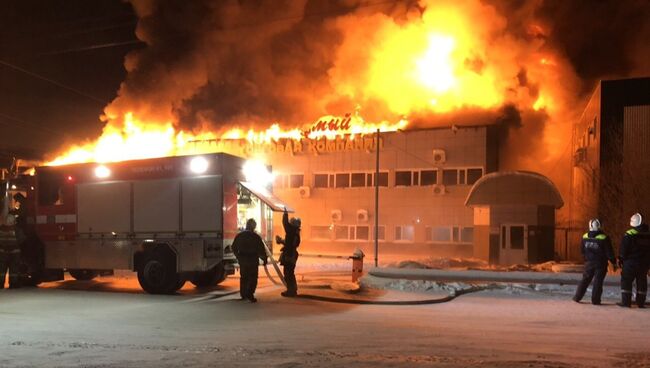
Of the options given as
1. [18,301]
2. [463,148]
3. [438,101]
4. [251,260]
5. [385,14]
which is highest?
[385,14]

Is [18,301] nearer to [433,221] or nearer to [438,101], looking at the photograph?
[433,221]

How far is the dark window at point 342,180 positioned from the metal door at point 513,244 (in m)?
11.0

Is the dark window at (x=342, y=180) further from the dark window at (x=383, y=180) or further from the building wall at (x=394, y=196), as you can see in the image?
the dark window at (x=383, y=180)

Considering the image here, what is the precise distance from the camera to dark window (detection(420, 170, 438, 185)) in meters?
34.1

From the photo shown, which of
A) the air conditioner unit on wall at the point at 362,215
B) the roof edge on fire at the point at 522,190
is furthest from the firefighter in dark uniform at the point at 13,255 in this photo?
the air conditioner unit on wall at the point at 362,215

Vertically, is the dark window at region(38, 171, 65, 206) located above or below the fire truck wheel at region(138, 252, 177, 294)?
above

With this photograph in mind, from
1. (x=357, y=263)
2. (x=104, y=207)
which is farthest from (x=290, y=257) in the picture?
(x=104, y=207)

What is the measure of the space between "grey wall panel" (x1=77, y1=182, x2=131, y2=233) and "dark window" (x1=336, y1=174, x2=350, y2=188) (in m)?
23.0

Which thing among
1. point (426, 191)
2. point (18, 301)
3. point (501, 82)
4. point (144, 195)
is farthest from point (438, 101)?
point (18, 301)

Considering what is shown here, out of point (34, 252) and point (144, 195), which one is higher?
point (144, 195)

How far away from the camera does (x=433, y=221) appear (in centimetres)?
3391

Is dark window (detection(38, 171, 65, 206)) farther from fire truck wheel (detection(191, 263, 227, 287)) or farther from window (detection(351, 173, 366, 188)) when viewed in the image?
window (detection(351, 173, 366, 188))

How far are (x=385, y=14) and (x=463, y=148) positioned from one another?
10.6m

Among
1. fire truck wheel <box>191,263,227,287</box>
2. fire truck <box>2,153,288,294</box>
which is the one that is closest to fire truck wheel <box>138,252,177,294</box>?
fire truck <box>2,153,288,294</box>
